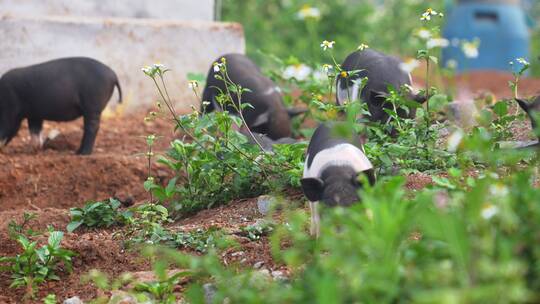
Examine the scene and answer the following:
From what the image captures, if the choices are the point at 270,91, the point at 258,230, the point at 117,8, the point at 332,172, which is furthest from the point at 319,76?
the point at 332,172

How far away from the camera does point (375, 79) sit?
6.11 m

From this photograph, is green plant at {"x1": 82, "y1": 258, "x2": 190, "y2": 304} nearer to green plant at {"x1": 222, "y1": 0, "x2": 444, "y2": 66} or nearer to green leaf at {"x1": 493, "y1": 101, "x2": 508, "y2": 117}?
green leaf at {"x1": 493, "y1": 101, "x2": 508, "y2": 117}

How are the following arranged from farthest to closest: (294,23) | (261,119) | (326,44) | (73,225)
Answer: (294,23) < (261,119) < (73,225) < (326,44)

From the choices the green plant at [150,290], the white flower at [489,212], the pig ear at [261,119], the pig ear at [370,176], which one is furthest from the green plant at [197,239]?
the pig ear at [261,119]

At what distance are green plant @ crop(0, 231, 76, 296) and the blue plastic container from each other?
31.9 feet

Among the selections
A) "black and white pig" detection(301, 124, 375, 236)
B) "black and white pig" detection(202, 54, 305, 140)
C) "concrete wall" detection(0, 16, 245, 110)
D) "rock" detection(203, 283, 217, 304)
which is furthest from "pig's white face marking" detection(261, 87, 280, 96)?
"rock" detection(203, 283, 217, 304)

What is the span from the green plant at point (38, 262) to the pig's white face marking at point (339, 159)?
4.06 feet

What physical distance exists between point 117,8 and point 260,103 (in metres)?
2.29

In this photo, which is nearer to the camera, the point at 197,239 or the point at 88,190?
the point at 197,239

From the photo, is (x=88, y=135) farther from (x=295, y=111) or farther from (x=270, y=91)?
(x=295, y=111)

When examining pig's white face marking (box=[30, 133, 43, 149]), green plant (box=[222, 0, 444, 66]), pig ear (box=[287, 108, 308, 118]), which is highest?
pig ear (box=[287, 108, 308, 118])

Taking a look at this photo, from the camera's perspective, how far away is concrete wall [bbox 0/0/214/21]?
8.29 meters

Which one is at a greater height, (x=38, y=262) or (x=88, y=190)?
(x=38, y=262)

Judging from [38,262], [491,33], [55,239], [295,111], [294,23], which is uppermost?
[55,239]
